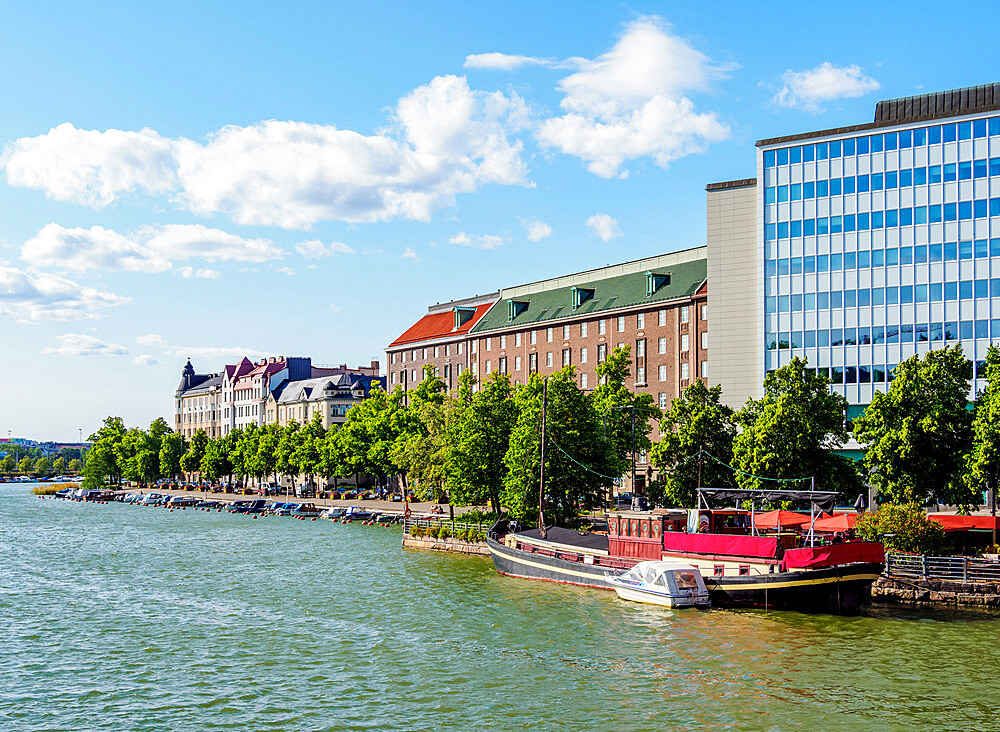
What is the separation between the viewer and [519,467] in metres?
67.7

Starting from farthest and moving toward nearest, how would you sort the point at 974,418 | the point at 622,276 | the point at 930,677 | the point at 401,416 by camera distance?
1. the point at 622,276
2. the point at 401,416
3. the point at 974,418
4. the point at 930,677

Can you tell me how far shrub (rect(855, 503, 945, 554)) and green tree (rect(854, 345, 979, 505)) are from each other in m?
4.75

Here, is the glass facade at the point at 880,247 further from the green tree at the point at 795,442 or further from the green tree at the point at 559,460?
the green tree at the point at 559,460

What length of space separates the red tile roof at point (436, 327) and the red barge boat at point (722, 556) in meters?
88.5

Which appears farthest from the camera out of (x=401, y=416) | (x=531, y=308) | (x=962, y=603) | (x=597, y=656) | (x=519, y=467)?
(x=531, y=308)

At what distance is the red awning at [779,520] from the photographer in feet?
176

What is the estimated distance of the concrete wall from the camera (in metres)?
95.6

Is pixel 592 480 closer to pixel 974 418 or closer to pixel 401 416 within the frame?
pixel 974 418

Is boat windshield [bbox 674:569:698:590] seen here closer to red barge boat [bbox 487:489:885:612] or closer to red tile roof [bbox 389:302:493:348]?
red barge boat [bbox 487:489:885:612]

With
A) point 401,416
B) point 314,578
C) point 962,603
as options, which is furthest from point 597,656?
point 401,416

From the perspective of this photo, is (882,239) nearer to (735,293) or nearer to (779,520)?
(735,293)

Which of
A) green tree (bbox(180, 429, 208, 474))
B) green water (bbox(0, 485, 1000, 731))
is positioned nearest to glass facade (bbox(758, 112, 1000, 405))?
green water (bbox(0, 485, 1000, 731))

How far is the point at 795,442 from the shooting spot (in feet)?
203

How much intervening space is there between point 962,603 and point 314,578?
3523 centimetres
